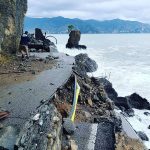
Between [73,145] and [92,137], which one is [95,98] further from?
[73,145]

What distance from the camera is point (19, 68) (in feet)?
45.5

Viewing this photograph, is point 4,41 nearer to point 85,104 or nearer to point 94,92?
point 94,92

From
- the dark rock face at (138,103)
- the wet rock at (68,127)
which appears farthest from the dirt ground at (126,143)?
the dark rock face at (138,103)

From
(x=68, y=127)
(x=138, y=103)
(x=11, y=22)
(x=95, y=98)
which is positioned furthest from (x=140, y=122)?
(x=68, y=127)

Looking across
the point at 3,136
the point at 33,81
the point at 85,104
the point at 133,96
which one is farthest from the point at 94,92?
the point at 133,96

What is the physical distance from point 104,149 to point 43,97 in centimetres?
248

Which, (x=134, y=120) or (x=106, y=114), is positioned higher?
(x=106, y=114)

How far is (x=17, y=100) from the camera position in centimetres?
922

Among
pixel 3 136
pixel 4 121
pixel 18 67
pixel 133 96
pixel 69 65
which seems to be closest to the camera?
pixel 3 136

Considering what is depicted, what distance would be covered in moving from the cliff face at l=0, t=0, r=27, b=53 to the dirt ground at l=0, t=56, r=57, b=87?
95 centimetres

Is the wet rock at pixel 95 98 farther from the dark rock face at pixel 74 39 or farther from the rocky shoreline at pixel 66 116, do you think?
the dark rock face at pixel 74 39

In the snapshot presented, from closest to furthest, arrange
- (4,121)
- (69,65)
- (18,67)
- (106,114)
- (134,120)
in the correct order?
(4,121), (106,114), (18,67), (69,65), (134,120)

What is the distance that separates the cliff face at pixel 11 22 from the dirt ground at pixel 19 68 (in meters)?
0.95

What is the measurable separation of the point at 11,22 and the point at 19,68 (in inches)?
146
